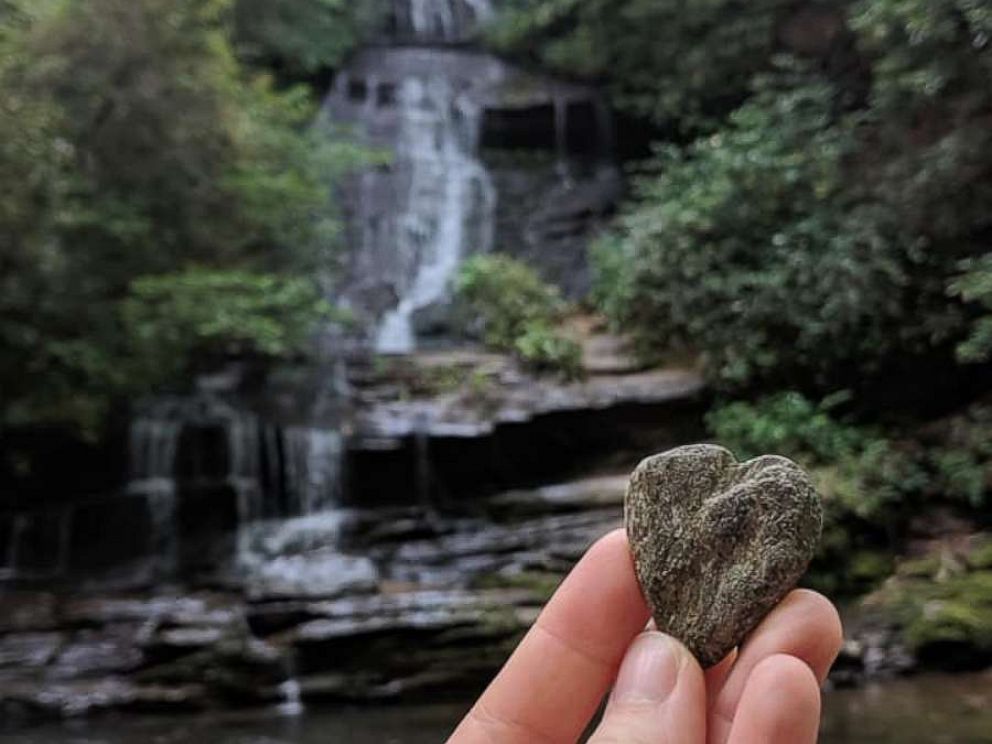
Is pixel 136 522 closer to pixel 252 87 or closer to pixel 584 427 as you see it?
pixel 584 427

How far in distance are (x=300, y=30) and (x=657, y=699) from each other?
60.9 feet

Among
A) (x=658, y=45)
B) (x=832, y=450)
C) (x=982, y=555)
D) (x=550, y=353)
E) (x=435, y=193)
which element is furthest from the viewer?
(x=435, y=193)

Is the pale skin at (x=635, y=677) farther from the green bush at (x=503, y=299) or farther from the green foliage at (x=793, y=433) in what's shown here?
the green bush at (x=503, y=299)

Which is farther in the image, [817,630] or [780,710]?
[817,630]

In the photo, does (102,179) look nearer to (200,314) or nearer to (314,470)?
(200,314)

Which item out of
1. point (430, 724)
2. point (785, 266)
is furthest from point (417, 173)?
point (430, 724)

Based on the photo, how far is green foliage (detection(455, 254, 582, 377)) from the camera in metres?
11.7

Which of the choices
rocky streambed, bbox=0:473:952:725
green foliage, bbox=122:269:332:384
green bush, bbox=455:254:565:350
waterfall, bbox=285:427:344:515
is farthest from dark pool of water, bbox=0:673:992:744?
green bush, bbox=455:254:565:350

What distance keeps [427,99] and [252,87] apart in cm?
651

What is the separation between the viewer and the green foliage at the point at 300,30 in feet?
55.4

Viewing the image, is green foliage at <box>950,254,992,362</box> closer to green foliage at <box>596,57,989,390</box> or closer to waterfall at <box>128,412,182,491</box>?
green foliage at <box>596,57,989,390</box>

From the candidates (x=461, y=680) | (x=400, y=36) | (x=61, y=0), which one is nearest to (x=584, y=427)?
(x=461, y=680)

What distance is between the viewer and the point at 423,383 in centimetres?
1194

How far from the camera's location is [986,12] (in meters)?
7.21
